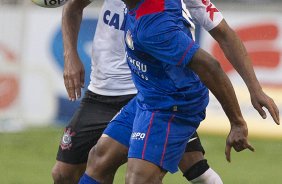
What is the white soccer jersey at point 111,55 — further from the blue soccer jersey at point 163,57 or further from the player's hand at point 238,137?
the player's hand at point 238,137

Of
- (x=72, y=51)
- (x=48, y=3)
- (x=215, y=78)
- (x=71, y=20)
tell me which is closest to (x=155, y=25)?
(x=215, y=78)

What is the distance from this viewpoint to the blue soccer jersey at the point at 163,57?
6625 millimetres

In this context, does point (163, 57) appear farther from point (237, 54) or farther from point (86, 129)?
point (86, 129)

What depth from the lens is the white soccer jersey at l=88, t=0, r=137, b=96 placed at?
8.12 m

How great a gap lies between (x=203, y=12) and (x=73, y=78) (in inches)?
48.0

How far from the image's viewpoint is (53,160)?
479 inches

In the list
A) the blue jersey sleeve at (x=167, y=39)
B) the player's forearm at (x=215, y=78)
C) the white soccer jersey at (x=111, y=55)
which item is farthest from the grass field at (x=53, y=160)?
the blue jersey sleeve at (x=167, y=39)

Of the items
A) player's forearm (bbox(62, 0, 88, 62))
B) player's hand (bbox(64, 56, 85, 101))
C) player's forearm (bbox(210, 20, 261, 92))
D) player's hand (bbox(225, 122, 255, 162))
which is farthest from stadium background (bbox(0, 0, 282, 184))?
player's hand (bbox(225, 122, 255, 162))

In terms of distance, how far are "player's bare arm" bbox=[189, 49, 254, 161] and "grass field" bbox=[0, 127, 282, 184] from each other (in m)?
3.82

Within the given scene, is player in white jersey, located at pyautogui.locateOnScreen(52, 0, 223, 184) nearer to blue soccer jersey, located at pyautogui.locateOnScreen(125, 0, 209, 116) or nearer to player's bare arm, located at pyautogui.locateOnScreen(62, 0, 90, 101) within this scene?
player's bare arm, located at pyautogui.locateOnScreen(62, 0, 90, 101)

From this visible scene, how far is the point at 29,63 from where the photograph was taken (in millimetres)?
14867

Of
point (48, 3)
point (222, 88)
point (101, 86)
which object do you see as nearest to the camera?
point (222, 88)

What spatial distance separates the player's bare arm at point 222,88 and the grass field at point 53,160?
151 inches

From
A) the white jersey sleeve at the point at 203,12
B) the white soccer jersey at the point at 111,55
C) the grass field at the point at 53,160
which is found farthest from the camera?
the grass field at the point at 53,160
